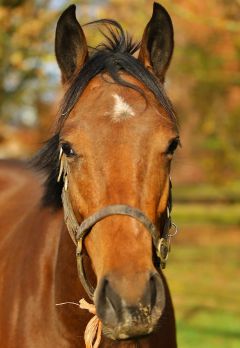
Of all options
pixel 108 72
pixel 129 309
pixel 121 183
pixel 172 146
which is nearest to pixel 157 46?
pixel 108 72

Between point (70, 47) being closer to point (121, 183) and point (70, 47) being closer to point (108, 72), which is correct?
point (108, 72)

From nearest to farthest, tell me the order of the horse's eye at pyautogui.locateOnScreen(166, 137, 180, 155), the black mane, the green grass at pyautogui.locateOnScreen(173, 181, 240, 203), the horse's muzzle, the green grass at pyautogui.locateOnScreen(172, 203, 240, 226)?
the horse's muzzle, the horse's eye at pyautogui.locateOnScreen(166, 137, 180, 155), the black mane, the green grass at pyautogui.locateOnScreen(172, 203, 240, 226), the green grass at pyautogui.locateOnScreen(173, 181, 240, 203)

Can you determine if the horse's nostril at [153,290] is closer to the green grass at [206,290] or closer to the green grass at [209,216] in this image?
the green grass at [206,290]

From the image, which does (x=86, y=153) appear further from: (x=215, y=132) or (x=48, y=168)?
(x=215, y=132)

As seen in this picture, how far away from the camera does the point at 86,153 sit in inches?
114

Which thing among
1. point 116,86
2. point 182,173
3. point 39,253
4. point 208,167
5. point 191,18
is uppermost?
point 182,173

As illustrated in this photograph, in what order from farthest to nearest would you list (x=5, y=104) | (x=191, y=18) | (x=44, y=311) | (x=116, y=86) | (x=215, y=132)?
(x=215, y=132), (x=5, y=104), (x=191, y=18), (x=44, y=311), (x=116, y=86)

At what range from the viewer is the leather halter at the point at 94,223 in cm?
272

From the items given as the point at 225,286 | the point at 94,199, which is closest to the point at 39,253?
the point at 94,199

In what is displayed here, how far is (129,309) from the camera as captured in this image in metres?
2.51

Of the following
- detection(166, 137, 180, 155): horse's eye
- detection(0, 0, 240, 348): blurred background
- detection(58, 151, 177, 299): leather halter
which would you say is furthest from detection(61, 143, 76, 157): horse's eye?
detection(0, 0, 240, 348): blurred background

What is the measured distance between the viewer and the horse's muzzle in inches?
99.1

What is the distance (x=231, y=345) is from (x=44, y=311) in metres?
5.14

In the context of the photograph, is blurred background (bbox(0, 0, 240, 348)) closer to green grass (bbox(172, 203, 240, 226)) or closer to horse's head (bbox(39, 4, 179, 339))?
green grass (bbox(172, 203, 240, 226))
